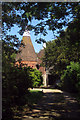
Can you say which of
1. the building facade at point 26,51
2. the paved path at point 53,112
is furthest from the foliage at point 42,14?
the paved path at point 53,112

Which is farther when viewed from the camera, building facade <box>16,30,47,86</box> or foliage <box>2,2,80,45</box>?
building facade <box>16,30,47,86</box>

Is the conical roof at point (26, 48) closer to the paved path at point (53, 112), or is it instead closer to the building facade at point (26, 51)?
the building facade at point (26, 51)

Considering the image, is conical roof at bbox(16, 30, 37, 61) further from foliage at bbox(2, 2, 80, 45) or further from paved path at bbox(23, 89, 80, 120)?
paved path at bbox(23, 89, 80, 120)

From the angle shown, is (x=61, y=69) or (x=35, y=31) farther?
(x=61, y=69)

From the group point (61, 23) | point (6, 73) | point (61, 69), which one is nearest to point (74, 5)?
point (61, 23)

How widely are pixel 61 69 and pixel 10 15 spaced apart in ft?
60.5

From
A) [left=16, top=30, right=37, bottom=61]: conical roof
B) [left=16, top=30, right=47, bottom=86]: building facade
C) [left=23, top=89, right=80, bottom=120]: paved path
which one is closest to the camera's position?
[left=23, top=89, right=80, bottom=120]: paved path

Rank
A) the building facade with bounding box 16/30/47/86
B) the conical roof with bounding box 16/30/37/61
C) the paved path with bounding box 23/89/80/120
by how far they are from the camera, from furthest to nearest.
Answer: the conical roof with bounding box 16/30/37/61, the building facade with bounding box 16/30/47/86, the paved path with bounding box 23/89/80/120

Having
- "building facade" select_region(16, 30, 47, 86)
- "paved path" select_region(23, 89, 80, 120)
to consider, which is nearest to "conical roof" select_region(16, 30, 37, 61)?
"building facade" select_region(16, 30, 47, 86)

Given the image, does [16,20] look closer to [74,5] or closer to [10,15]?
[10,15]

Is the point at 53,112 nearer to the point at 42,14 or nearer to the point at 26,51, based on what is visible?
the point at 42,14

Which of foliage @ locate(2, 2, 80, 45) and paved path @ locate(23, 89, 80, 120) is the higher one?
foliage @ locate(2, 2, 80, 45)

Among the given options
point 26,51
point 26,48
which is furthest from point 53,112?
point 26,48

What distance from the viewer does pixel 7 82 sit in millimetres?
3449
